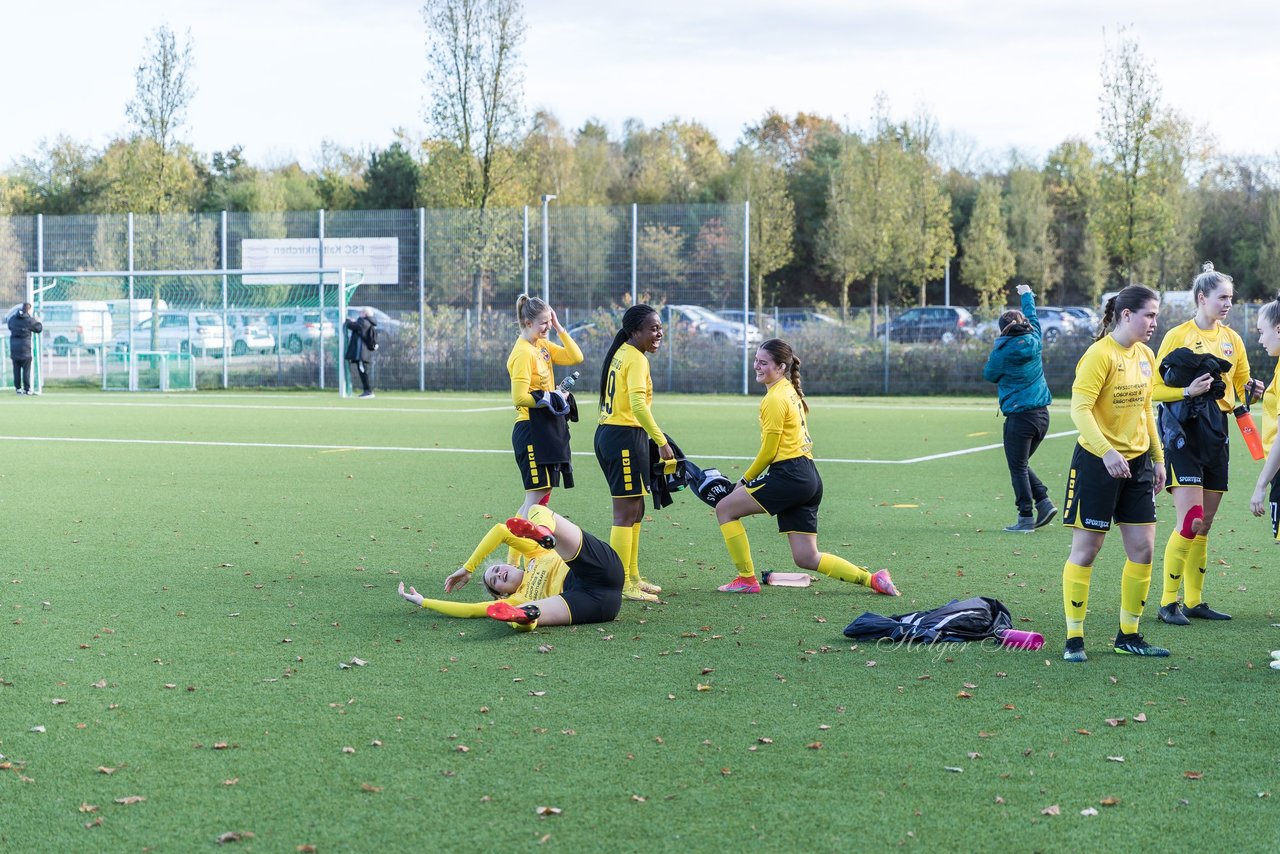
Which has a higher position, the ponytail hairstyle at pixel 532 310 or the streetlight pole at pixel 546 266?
the streetlight pole at pixel 546 266

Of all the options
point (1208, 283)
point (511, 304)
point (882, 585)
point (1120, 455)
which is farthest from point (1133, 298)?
point (511, 304)

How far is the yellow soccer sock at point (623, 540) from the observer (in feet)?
25.4

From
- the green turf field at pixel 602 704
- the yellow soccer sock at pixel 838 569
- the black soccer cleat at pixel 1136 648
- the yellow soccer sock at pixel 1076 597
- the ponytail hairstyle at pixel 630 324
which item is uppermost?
the ponytail hairstyle at pixel 630 324

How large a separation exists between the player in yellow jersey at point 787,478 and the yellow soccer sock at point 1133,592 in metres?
1.71

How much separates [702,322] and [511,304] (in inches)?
191

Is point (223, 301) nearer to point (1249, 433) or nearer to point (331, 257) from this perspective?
point (331, 257)

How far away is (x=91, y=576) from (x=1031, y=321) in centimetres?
728

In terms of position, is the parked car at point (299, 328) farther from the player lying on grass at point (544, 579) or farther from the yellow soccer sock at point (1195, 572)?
the yellow soccer sock at point (1195, 572)

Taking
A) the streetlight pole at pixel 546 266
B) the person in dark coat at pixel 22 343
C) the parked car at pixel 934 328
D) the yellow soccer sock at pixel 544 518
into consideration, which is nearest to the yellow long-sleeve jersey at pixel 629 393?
the yellow soccer sock at pixel 544 518

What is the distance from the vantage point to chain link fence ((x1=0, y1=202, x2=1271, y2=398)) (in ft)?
97.9

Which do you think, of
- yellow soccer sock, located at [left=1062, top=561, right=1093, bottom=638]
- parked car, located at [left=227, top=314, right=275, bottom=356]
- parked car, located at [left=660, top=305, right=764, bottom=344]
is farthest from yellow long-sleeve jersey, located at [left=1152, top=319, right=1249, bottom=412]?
parked car, located at [left=227, top=314, right=275, bottom=356]

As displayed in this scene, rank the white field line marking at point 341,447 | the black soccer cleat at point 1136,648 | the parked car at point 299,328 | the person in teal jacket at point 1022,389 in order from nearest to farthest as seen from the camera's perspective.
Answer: the black soccer cleat at point 1136,648, the person in teal jacket at point 1022,389, the white field line marking at point 341,447, the parked car at point 299,328

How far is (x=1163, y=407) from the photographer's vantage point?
712 centimetres

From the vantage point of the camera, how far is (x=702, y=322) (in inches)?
1174
